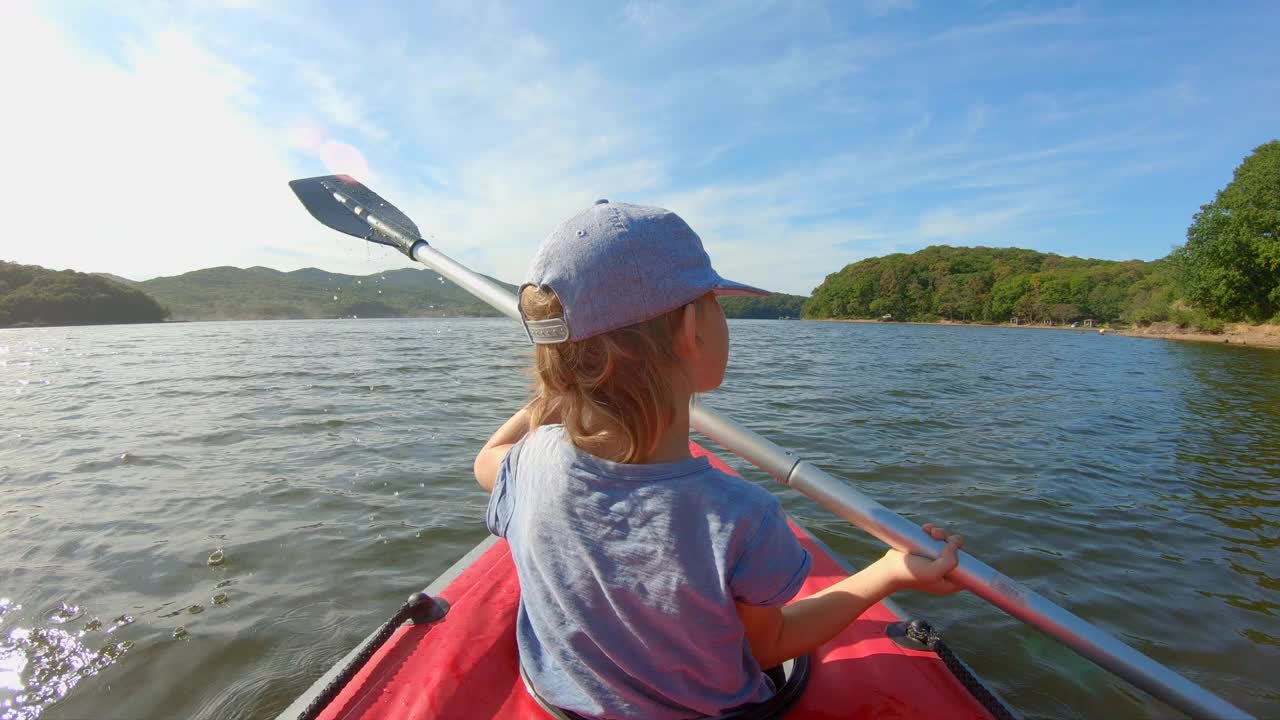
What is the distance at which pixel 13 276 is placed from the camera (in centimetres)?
6059

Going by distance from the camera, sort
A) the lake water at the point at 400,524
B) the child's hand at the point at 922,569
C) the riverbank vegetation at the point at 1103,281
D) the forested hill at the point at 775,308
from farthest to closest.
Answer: the forested hill at the point at 775,308, the riverbank vegetation at the point at 1103,281, the lake water at the point at 400,524, the child's hand at the point at 922,569

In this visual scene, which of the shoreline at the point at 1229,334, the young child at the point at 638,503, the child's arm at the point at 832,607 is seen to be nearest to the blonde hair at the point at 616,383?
the young child at the point at 638,503

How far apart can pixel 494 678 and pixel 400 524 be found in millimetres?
3014

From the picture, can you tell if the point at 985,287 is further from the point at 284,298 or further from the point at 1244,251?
the point at 284,298

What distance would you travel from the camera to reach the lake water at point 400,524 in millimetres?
2760

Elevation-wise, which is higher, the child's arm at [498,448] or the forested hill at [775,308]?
the forested hill at [775,308]

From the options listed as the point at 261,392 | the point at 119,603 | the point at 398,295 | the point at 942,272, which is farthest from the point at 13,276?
the point at 942,272

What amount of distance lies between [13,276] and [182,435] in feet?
267

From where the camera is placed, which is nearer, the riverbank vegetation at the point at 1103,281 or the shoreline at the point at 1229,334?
the shoreline at the point at 1229,334

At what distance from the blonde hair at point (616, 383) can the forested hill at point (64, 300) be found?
251 feet

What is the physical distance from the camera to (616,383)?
114 cm

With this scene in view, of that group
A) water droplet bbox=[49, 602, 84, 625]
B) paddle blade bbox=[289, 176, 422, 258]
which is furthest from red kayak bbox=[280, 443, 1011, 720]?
Result: paddle blade bbox=[289, 176, 422, 258]

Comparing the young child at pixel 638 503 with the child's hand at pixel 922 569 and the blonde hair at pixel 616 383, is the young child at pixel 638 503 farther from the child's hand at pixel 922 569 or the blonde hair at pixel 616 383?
the child's hand at pixel 922 569

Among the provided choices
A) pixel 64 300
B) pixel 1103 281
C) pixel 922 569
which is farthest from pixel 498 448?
pixel 1103 281
